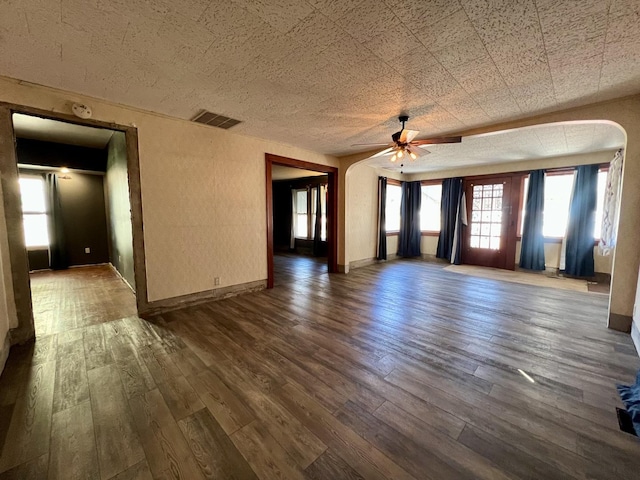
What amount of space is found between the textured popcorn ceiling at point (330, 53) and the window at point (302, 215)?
5.38 meters

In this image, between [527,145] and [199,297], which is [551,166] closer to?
[527,145]

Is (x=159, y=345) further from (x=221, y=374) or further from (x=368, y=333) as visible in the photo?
(x=368, y=333)

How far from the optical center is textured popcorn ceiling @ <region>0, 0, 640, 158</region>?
60.8 inches

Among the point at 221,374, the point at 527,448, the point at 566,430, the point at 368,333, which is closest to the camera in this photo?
the point at 527,448

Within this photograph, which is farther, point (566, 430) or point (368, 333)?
point (368, 333)

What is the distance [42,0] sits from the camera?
147cm

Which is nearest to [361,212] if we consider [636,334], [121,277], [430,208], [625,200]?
[430,208]

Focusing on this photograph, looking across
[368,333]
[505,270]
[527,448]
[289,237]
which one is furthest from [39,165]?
[505,270]

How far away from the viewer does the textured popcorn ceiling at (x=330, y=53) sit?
5.07 ft

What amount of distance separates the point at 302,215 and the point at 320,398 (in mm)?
7081

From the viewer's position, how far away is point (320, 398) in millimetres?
1786

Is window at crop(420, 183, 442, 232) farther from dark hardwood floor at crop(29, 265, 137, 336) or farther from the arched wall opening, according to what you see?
dark hardwood floor at crop(29, 265, 137, 336)

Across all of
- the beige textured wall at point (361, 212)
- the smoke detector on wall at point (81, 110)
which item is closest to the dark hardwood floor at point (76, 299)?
the smoke detector on wall at point (81, 110)

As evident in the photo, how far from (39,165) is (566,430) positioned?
27.7ft
